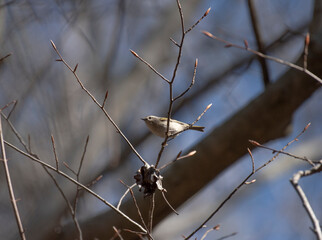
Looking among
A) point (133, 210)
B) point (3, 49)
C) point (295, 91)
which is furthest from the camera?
point (3, 49)

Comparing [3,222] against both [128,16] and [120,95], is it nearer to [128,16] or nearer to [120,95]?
[120,95]

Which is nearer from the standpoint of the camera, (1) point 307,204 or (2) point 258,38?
(1) point 307,204

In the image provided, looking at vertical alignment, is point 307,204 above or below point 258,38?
below

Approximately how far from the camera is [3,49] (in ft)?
15.3

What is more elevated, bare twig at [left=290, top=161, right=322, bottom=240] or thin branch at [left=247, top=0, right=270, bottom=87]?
thin branch at [left=247, top=0, right=270, bottom=87]

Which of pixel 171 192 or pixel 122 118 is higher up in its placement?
pixel 122 118

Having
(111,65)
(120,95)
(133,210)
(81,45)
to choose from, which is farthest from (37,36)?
(133,210)

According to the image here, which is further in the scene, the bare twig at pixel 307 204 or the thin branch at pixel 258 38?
the thin branch at pixel 258 38

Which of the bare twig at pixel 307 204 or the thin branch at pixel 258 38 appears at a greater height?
the thin branch at pixel 258 38

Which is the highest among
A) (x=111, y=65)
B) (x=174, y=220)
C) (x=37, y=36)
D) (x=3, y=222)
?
(x=37, y=36)

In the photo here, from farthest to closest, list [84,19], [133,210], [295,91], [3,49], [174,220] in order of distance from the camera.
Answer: [174,220], [84,19], [3,49], [133,210], [295,91]

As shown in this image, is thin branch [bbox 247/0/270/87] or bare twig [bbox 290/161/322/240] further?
thin branch [bbox 247/0/270/87]

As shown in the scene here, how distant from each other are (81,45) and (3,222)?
260 cm

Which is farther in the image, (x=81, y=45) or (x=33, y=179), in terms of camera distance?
(x=81, y=45)
